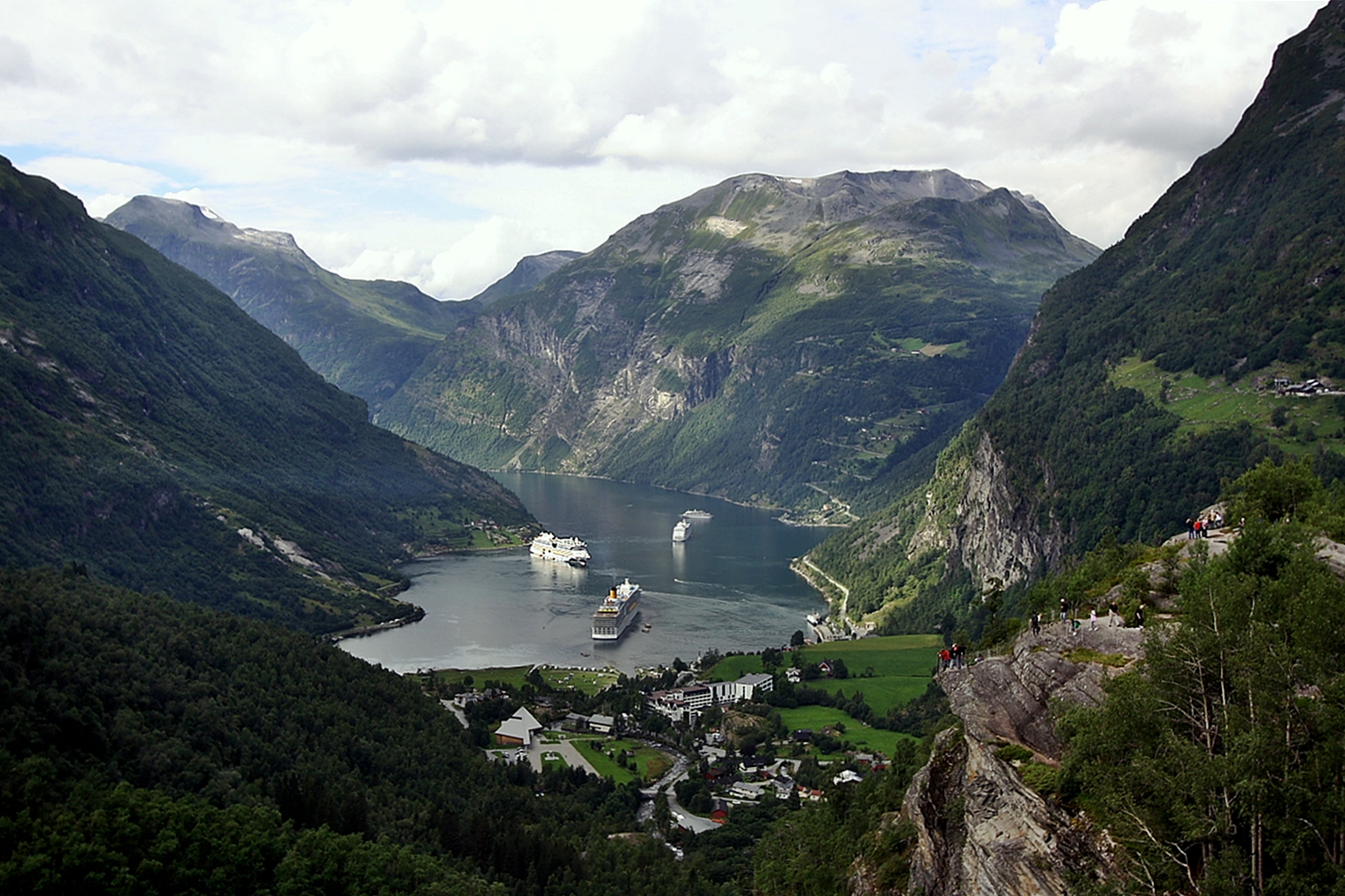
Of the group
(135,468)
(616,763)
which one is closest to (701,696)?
(616,763)

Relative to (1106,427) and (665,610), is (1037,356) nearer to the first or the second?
(1106,427)

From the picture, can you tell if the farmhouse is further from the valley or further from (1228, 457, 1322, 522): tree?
(1228, 457, 1322, 522): tree

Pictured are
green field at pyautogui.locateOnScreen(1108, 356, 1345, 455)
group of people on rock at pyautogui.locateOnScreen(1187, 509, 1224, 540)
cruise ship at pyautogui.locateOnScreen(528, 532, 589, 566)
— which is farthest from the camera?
cruise ship at pyautogui.locateOnScreen(528, 532, 589, 566)

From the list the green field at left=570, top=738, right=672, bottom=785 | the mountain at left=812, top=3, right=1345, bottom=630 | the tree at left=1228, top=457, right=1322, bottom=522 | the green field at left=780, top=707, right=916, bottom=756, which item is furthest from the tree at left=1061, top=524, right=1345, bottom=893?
the mountain at left=812, top=3, right=1345, bottom=630

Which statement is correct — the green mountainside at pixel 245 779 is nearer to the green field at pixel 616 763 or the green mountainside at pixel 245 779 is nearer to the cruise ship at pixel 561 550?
the green field at pixel 616 763

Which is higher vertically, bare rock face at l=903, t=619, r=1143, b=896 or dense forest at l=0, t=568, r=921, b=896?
bare rock face at l=903, t=619, r=1143, b=896

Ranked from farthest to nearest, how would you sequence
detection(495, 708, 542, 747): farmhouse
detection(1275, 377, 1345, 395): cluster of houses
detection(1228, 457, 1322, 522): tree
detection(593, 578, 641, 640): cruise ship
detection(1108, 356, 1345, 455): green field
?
detection(593, 578, 641, 640): cruise ship < detection(1275, 377, 1345, 395): cluster of houses < detection(1108, 356, 1345, 455): green field < detection(495, 708, 542, 747): farmhouse < detection(1228, 457, 1322, 522): tree
